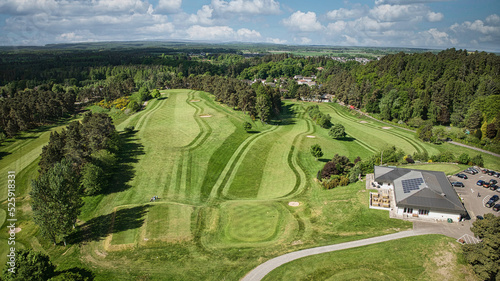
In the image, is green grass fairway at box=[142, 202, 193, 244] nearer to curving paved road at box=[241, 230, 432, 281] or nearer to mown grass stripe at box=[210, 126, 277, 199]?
mown grass stripe at box=[210, 126, 277, 199]

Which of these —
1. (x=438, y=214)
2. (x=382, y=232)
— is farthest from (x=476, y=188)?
(x=382, y=232)

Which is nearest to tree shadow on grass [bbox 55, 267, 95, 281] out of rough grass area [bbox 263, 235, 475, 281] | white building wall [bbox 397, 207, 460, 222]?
rough grass area [bbox 263, 235, 475, 281]

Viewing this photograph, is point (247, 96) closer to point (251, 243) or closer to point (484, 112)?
point (251, 243)

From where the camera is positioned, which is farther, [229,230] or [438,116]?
[438,116]

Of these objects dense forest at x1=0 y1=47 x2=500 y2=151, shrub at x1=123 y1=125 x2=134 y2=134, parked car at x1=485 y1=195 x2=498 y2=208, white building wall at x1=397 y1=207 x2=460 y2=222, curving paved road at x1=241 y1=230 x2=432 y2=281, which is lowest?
curving paved road at x1=241 y1=230 x2=432 y2=281

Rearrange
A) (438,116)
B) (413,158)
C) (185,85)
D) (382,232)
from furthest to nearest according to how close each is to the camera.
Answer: (185,85), (438,116), (413,158), (382,232)

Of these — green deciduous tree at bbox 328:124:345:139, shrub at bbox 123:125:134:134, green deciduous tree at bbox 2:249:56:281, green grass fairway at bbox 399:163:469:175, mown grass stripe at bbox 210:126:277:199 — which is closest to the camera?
green deciduous tree at bbox 2:249:56:281
